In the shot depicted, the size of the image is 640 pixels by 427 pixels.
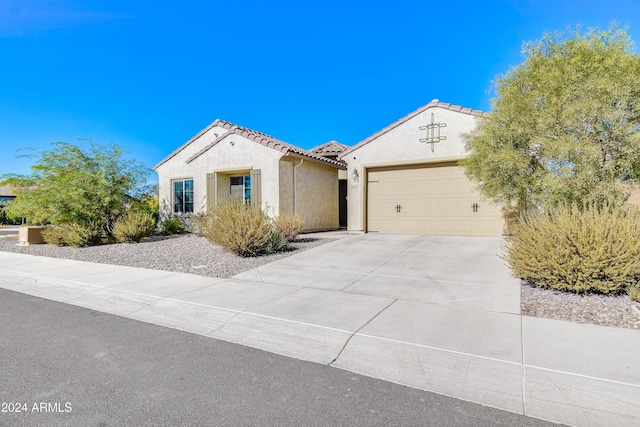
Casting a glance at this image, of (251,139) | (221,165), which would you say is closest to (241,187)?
(221,165)

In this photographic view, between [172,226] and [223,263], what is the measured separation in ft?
26.6

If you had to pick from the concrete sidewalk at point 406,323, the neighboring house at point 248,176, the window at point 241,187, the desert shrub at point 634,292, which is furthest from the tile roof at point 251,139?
the desert shrub at point 634,292

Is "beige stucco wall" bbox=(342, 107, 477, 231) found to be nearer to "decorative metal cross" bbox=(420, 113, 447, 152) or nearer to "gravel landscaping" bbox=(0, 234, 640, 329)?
"decorative metal cross" bbox=(420, 113, 447, 152)

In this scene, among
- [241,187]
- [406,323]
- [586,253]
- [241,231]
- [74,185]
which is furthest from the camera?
[241,187]

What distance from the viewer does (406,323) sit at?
4.41 m

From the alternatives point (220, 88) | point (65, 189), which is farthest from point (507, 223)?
point (220, 88)

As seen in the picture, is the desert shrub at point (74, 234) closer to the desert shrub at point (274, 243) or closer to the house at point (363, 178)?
the house at point (363, 178)

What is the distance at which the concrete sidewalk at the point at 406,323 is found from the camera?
292cm

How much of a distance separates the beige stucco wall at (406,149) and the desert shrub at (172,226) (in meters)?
7.98

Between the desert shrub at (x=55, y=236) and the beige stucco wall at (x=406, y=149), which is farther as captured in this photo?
the desert shrub at (x=55, y=236)

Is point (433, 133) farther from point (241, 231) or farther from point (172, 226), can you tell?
point (172, 226)

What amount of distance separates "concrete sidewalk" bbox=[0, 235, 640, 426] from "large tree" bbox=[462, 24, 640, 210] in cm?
227

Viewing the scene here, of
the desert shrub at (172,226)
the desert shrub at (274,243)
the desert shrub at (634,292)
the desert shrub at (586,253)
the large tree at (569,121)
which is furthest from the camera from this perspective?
the desert shrub at (172,226)

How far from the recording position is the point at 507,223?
11469 mm
